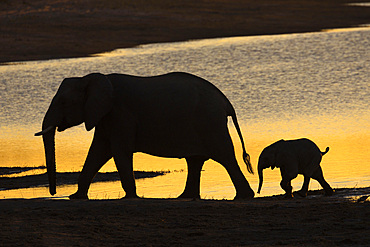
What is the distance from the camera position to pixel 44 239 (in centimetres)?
862

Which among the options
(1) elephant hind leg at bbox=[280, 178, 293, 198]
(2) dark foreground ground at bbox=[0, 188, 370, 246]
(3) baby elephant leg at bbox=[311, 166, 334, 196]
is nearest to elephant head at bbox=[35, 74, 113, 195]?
(2) dark foreground ground at bbox=[0, 188, 370, 246]

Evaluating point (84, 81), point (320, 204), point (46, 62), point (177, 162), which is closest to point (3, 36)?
point (46, 62)

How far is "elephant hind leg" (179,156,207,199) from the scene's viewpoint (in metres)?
12.5

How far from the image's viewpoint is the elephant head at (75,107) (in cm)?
1202

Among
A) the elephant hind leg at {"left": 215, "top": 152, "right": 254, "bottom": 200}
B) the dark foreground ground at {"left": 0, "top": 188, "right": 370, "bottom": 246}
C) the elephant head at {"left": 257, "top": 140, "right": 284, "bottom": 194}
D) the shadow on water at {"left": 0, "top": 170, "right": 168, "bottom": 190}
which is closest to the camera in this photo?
the dark foreground ground at {"left": 0, "top": 188, "right": 370, "bottom": 246}

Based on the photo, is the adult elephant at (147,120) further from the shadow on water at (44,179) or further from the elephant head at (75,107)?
the shadow on water at (44,179)

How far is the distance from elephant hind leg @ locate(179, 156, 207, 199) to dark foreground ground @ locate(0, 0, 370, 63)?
23.8m

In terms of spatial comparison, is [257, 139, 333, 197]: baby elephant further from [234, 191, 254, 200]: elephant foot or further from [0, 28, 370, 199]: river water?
[0, 28, 370, 199]: river water

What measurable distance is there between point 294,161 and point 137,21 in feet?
126

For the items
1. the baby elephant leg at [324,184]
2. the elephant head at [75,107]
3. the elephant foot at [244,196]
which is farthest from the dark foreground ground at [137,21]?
the elephant foot at [244,196]

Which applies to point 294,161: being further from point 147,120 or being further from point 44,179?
point 44,179

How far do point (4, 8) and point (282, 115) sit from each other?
119 feet

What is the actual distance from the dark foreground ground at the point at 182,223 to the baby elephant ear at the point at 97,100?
169 centimetres

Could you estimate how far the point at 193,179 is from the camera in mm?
12531
